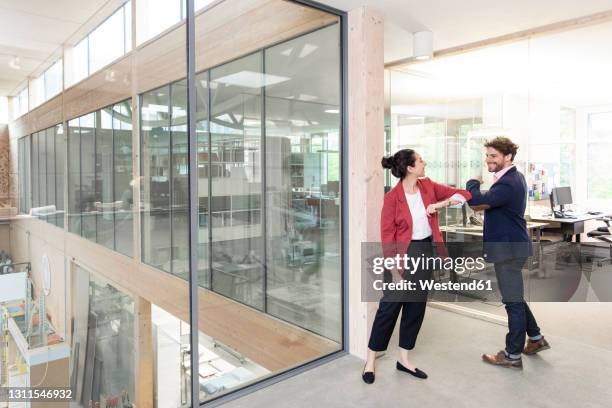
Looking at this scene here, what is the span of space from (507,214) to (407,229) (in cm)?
83

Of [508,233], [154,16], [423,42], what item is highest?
[423,42]

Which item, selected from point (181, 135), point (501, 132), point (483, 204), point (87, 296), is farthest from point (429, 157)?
point (87, 296)

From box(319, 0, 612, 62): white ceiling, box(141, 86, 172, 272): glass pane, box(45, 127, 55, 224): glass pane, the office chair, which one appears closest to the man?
box(319, 0, 612, 62): white ceiling

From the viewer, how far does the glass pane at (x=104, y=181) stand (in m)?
2.43

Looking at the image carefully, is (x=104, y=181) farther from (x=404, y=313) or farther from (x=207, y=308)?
(x=404, y=313)

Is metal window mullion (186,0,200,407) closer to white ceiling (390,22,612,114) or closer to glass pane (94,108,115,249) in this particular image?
glass pane (94,108,115,249)

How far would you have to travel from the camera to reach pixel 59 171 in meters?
2.27

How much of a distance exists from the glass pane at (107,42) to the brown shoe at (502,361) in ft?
10.5

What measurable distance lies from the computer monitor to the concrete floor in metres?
1.25

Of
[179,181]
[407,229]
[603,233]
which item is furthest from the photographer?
[603,233]

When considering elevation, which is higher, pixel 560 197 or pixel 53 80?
pixel 53 80

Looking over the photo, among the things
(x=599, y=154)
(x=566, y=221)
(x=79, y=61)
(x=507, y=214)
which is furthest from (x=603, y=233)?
(x=79, y=61)

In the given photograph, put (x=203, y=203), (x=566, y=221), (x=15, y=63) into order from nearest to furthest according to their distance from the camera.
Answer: (x=15, y=63) → (x=203, y=203) → (x=566, y=221)

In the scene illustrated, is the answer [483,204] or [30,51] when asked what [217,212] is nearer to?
[30,51]
